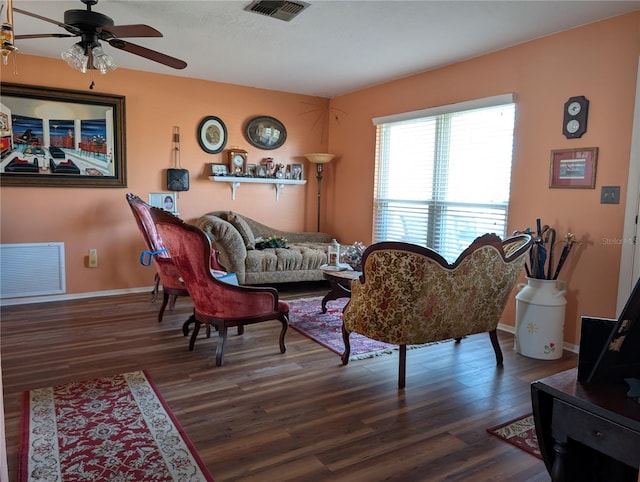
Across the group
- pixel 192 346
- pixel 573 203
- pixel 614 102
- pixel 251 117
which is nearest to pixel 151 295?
pixel 192 346

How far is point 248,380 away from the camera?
3.02 metres

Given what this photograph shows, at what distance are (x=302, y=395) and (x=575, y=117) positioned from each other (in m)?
2.96

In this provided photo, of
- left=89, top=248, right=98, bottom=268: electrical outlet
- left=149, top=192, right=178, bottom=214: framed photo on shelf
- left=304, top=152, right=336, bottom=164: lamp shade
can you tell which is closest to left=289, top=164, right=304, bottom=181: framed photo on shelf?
left=304, top=152, right=336, bottom=164: lamp shade

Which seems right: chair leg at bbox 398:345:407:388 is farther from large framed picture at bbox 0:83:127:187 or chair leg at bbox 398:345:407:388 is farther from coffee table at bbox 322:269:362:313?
large framed picture at bbox 0:83:127:187

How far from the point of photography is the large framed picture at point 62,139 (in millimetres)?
4676

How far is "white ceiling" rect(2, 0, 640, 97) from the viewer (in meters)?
3.33

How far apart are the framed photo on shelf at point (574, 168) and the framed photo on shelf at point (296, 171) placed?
341 centimetres

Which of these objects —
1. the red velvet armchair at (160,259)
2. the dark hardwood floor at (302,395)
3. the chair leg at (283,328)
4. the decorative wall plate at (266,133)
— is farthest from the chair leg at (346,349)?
the decorative wall plate at (266,133)

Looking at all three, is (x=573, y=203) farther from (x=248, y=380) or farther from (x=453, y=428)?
(x=248, y=380)

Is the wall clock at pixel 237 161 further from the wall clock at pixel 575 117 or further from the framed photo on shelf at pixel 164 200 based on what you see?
the wall clock at pixel 575 117

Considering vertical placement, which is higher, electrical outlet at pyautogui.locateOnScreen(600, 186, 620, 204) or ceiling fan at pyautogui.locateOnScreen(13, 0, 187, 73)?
ceiling fan at pyautogui.locateOnScreen(13, 0, 187, 73)

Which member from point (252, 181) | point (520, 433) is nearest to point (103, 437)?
point (520, 433)

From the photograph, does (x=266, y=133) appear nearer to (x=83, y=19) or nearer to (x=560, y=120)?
(x=83, y=19)

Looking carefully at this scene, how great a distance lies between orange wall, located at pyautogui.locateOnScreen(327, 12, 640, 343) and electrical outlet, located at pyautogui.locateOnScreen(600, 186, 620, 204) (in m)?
0.04
